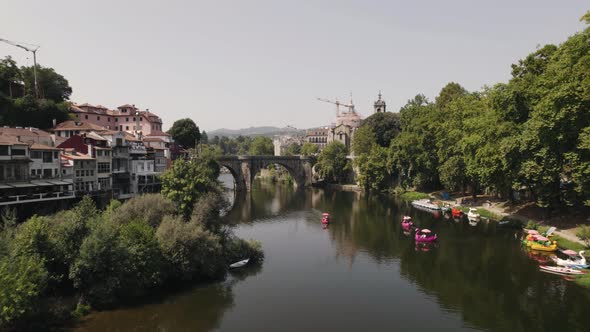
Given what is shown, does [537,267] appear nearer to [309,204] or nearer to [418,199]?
[418,199]

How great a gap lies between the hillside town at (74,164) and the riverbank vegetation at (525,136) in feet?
163

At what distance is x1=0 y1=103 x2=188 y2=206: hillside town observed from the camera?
45.2m

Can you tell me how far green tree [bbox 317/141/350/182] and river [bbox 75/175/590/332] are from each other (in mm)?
58413

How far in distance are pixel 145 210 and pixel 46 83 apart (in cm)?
6197

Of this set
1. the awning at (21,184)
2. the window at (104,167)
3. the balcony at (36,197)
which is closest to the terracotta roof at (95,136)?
the window at (104,167)

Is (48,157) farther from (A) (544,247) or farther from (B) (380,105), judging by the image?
(B) (380,105)

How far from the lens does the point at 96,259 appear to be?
30.9m

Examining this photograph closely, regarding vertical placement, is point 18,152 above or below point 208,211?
above

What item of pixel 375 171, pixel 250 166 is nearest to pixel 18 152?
pixel 250 166

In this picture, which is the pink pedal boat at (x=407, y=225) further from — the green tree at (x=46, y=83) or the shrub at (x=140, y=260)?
the green tree at (x=46, y=83)

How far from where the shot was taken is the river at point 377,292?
100.0 feet

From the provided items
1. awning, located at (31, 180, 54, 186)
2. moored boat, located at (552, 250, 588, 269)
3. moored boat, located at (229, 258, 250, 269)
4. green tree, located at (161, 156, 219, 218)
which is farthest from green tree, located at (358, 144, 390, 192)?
awning, located at (31, 180, 54, 186)

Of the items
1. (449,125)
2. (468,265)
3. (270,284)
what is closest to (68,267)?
(270,284)

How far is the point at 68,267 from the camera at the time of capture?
1268 inches
